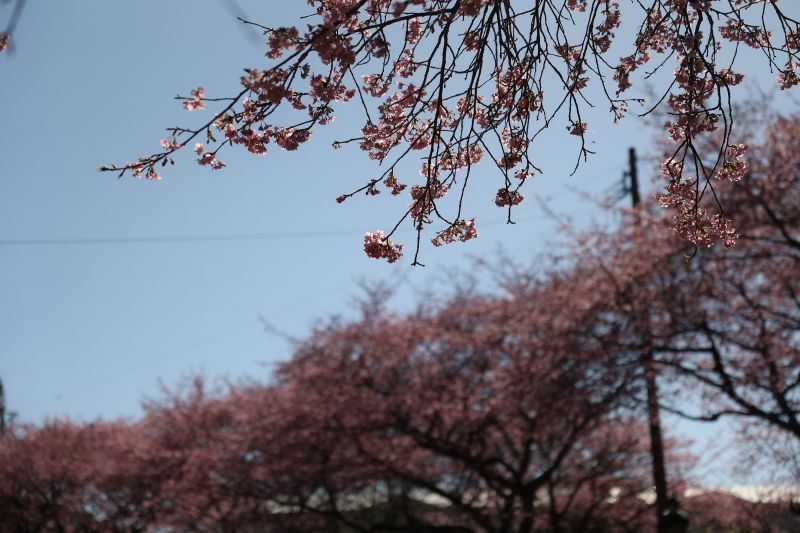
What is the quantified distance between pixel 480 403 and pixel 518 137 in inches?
421

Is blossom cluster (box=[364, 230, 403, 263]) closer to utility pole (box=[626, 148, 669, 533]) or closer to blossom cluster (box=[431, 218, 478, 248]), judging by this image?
blossom cluster (box=[431, 218, 478, 248])

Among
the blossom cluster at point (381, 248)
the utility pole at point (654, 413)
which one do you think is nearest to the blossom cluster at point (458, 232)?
the blossom cluster at point (381, 248)

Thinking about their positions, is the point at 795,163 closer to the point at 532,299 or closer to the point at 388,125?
the point at 532,299

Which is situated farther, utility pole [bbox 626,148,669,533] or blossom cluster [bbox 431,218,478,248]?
utility pole [bbox 626,148,669,533]

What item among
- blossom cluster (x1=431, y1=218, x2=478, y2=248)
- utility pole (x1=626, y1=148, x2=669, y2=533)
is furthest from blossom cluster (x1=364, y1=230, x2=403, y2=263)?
utility pole (x1=626, y1=148, x2=669, y2=533)

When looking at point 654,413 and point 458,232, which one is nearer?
point 458,232

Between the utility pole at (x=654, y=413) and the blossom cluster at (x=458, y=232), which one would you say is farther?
the utility pole at (x=654, y=413)

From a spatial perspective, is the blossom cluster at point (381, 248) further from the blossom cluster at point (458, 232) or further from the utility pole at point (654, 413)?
the utility pole at point (654, 413)

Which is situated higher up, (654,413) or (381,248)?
(654,413)

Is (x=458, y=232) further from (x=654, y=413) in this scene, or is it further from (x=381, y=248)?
(x=654, y=413)

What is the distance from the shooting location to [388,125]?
12.9ft

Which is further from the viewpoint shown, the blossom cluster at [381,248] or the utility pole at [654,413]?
the utility pole at [654,413]

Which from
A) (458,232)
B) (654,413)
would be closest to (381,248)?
(458,232)

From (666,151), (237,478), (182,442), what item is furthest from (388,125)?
(182,442)
